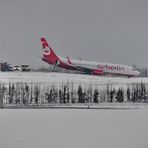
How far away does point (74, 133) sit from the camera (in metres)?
21.5

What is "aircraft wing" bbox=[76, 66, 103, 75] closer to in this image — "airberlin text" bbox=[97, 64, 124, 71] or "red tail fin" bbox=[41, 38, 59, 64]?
"airberlin text" bbox=[97, 64, 124, 71]

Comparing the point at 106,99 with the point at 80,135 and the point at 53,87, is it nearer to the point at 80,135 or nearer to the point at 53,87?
the point at 53,87

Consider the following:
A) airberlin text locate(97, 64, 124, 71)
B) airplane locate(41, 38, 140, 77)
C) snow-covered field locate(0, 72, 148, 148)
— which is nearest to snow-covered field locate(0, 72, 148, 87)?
airplane locate(41, 38, 140, 77)

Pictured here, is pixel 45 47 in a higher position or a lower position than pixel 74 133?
higher

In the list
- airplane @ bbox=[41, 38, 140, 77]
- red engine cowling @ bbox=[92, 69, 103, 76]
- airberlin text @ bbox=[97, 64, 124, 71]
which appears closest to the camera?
red engine cowling @ bbox=[92, 69, 103, 76]

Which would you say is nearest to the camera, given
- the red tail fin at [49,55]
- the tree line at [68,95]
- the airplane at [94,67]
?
the tree line at [68,95]

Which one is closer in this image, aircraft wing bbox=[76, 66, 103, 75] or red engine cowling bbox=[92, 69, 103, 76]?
red engine cowling bbox=[92, 69, 103, 76]

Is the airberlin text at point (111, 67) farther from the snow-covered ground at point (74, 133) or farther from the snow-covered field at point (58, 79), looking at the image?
the snow-covered ground at point (74, 133)

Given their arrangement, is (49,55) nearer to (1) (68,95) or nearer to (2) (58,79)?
(2) (58,79)

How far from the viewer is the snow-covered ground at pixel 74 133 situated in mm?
18594

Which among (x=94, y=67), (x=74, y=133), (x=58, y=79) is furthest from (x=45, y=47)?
(x=74, y=133)

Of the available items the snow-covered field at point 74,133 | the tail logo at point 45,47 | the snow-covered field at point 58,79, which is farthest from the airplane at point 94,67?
the snow-covered field at point 74,133

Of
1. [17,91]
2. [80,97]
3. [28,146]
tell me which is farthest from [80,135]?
[17,91]

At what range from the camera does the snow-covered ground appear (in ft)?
61.0
